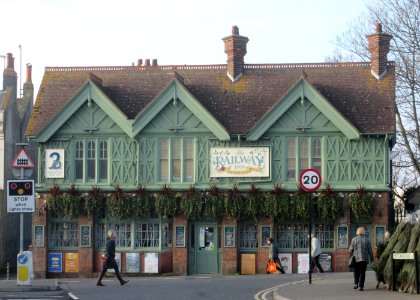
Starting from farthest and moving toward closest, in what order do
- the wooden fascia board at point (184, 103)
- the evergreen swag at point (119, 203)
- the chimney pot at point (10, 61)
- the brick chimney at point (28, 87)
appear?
the brick chimney at point (28, 87) < the chimney pot at point (10, 61) < the evergreen swag at point (119, 203) < the wooden fascia board at point (184, 103)

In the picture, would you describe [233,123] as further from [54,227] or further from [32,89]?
[32,89]

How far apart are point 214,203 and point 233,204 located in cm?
81

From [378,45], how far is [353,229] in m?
8.23

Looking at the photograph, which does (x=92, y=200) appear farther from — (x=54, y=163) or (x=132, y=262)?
(x=132, y=262)

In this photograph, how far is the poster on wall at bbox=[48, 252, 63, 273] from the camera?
42688mm

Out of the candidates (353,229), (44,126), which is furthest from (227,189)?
(44,126)

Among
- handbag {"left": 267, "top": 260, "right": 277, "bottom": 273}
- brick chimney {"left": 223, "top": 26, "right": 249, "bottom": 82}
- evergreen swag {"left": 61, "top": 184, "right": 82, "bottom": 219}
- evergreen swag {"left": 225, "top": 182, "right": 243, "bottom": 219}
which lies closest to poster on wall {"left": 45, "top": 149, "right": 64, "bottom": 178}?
evergreen swag {"left": 61, "top": 184, "right": 82, "bottom": 219}

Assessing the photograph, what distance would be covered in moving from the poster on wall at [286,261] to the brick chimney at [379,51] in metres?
8.83

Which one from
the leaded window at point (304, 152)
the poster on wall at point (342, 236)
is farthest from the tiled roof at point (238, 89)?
the poster on wall at point (342, 236)

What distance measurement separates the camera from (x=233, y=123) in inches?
1692

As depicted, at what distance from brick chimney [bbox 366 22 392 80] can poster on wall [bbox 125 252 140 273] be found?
43.0 ft

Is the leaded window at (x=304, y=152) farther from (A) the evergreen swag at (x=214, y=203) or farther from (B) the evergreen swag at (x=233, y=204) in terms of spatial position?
(A) the evergreen swag at (x=214, y=203)

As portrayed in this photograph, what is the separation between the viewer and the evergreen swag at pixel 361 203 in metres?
41.4

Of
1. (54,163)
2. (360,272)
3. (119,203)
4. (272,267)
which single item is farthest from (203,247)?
(360,272)
